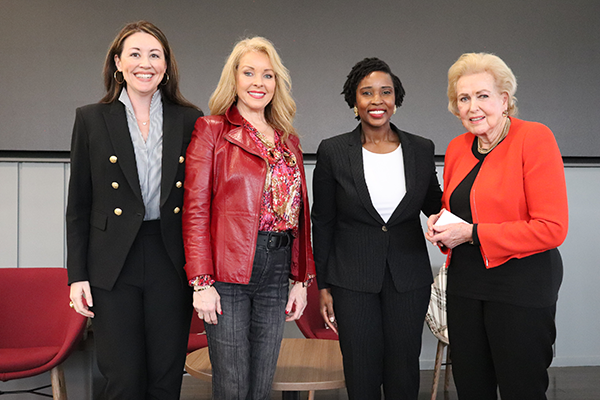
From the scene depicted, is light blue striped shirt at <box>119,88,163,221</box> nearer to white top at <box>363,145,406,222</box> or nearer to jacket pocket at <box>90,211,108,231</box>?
jacket pocket at <box>90,211,108,231</box>

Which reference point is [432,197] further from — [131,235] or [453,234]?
[131,235]

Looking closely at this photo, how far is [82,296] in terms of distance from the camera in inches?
69.6

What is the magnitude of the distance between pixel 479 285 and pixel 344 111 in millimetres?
2323

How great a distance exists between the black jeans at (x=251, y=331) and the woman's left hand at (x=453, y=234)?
1.83ft

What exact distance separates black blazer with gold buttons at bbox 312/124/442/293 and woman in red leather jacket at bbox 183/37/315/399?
0.16 meters

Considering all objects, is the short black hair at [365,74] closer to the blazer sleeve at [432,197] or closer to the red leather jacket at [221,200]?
the blazer sleeve at [432,197]

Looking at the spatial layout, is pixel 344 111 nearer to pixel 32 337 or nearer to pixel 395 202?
pixel 395 202

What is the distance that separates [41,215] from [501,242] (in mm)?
3282

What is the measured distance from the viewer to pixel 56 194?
3764 millimetres

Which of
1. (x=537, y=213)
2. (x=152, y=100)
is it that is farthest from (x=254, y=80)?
(x=537, y=213)

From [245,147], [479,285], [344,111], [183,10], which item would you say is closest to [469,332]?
[479,285]

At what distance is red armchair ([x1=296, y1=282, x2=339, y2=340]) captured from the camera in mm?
3098

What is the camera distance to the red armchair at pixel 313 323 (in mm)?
3098

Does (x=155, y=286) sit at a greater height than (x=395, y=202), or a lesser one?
lesser
